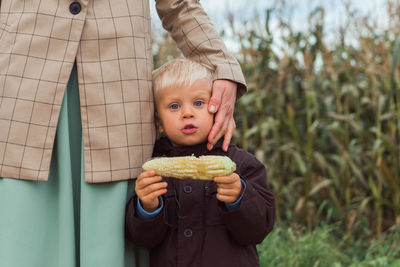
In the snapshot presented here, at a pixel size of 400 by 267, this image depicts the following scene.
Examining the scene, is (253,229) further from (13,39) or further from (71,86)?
(13,39)

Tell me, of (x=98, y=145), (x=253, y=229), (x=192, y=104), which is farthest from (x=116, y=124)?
(x=253, y=229)

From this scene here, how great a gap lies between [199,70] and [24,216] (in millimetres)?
713

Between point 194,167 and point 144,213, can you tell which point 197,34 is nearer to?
point 194,167

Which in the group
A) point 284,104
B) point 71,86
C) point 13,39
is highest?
point 284,104

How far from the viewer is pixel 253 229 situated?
1440 mm

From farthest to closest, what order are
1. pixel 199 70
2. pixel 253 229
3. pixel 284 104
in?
pixel 284 104 < pixel 199 70 < pixel 253 229

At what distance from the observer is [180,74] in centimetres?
152

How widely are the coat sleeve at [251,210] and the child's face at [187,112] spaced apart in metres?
0.18

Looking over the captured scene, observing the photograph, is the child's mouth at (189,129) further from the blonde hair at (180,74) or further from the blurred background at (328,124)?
the blurred background at (328,124)

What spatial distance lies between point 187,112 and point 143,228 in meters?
0.39

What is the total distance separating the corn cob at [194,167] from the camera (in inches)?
51.2

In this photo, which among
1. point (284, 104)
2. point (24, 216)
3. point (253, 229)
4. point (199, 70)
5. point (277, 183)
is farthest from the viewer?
point (284, 104)

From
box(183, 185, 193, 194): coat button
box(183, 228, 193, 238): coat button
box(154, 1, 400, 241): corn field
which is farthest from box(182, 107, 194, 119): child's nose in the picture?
box(154, 1, 400, 241): corn field

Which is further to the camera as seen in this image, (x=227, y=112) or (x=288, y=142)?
(x=288, y=142)
